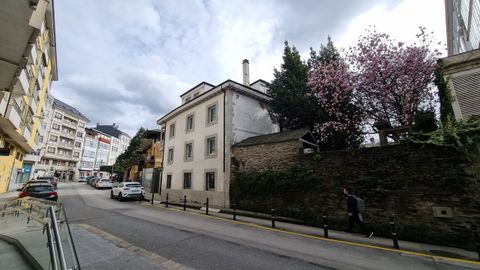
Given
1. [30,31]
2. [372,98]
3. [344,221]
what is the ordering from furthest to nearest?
[372,98] < [344,221] < [30,31]

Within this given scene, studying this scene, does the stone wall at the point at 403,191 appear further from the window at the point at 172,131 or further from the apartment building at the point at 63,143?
the apartment building at the point at 63,143

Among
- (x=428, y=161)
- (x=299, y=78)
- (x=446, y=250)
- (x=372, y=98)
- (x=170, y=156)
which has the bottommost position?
(x=446, y=250)

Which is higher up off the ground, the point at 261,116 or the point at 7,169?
the point at 261,116

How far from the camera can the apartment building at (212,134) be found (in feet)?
54.5

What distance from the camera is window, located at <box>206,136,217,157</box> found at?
17586 mm

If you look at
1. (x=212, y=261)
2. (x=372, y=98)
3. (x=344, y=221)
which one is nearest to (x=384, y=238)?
(x=344, y=221)

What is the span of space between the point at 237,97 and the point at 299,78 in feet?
18.3

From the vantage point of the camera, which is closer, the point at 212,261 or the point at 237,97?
the point at 212,261

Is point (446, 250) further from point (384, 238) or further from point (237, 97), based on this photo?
point (237, 97)

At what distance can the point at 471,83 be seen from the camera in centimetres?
920

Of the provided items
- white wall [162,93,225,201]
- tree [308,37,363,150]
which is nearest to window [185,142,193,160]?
white wall [162,93,225,201]

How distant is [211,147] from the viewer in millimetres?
18219

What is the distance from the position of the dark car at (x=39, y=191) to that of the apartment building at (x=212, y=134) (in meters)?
9.26

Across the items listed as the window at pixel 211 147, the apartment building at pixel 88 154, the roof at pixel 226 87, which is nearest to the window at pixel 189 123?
the roof at pixel 226 87
